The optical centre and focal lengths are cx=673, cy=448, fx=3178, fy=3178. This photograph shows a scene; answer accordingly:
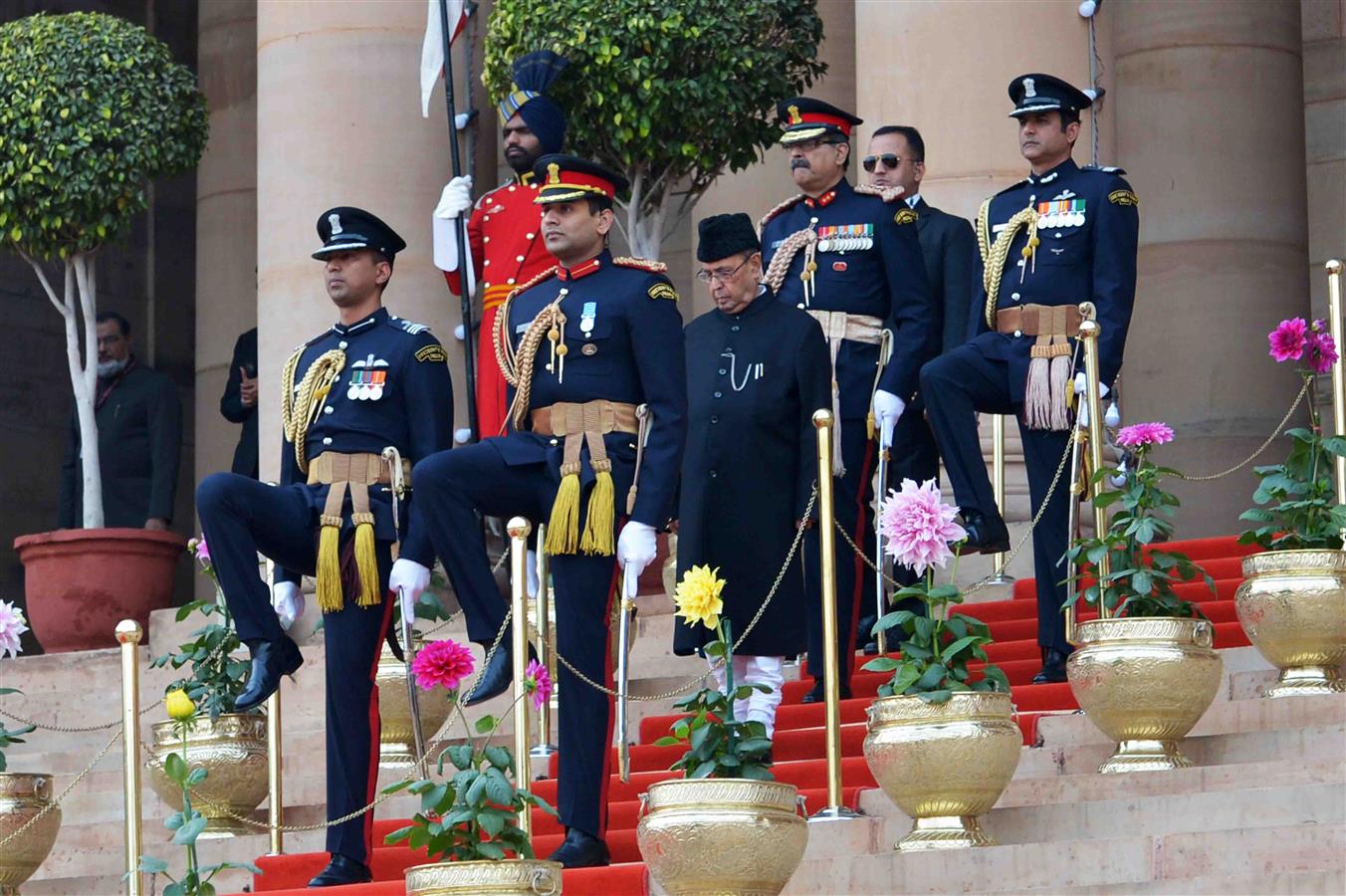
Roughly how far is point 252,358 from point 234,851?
5426 mm

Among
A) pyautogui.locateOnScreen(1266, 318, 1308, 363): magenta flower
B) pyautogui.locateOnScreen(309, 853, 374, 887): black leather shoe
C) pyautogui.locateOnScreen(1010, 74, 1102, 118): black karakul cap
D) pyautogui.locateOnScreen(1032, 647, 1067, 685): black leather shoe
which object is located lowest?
pyautogui.locateOnScreen(309, 853, 374, 887): black leather shoe

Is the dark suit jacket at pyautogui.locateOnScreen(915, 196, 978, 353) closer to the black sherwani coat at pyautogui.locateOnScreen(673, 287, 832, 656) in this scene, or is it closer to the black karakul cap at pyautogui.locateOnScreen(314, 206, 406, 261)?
the black sherwani coat at pyautogui.locateOnScreen(673, 287, 832, 656)

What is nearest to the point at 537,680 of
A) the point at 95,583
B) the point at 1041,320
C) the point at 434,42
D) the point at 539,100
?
the point at 1041,320

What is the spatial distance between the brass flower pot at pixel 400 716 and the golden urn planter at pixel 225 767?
1.71 ft

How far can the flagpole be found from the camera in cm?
1279

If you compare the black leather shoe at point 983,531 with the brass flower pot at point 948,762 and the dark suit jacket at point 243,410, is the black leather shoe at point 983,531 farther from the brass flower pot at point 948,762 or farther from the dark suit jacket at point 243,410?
the dark suit jacket at point 243,410

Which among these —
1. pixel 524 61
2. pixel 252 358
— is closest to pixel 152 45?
pixel 252 358

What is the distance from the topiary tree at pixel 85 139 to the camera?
14.4m

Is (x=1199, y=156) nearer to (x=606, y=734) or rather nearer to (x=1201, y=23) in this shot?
(x=1201, y=23)

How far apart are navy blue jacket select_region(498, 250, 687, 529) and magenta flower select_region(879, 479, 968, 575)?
678 mm

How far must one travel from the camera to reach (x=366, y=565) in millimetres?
9953

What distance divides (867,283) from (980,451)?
834 millimetres

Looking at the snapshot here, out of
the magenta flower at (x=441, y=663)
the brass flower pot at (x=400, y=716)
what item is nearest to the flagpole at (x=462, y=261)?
the brass flower pot at (x=400, y=716)

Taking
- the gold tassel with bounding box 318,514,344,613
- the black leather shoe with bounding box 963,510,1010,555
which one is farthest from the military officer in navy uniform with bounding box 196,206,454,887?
the black leather shoe with bounding box 963,510,1010,555
